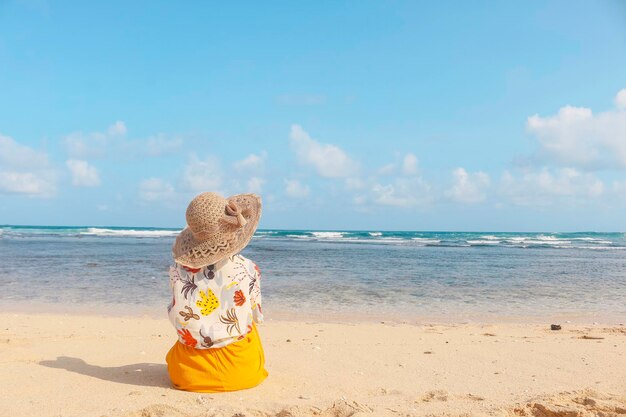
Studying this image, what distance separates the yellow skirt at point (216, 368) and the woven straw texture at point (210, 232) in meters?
Result: 0.71

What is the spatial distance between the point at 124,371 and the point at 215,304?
134 centimetres

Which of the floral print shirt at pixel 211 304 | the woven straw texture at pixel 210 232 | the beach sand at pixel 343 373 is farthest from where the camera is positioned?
the floral print shirt at pixel 211 304

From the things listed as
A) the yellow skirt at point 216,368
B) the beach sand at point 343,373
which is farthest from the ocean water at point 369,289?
the yellow skirt at point 216,368

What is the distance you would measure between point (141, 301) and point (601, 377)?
7.06 metres

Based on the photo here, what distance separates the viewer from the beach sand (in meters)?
3.55


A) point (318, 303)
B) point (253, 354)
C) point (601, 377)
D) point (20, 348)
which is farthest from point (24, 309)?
point (601, 377)

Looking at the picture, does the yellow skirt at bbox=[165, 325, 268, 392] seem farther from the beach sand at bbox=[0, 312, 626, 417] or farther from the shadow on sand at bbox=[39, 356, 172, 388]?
the shadow on sand at bbox=[39, 356, 172, 388]

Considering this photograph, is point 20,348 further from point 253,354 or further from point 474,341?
point 474,341

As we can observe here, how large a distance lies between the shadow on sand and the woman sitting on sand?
0.39 metres

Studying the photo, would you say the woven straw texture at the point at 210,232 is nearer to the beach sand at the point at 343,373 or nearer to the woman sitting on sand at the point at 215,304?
the woman sitting on sand at the point at 215,304

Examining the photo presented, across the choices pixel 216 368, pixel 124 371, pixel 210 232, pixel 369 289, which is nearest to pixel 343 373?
pixel 216 368

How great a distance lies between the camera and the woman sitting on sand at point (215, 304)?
12.4ft

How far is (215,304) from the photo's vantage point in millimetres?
3848

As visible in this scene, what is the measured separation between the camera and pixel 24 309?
8.09 metres
